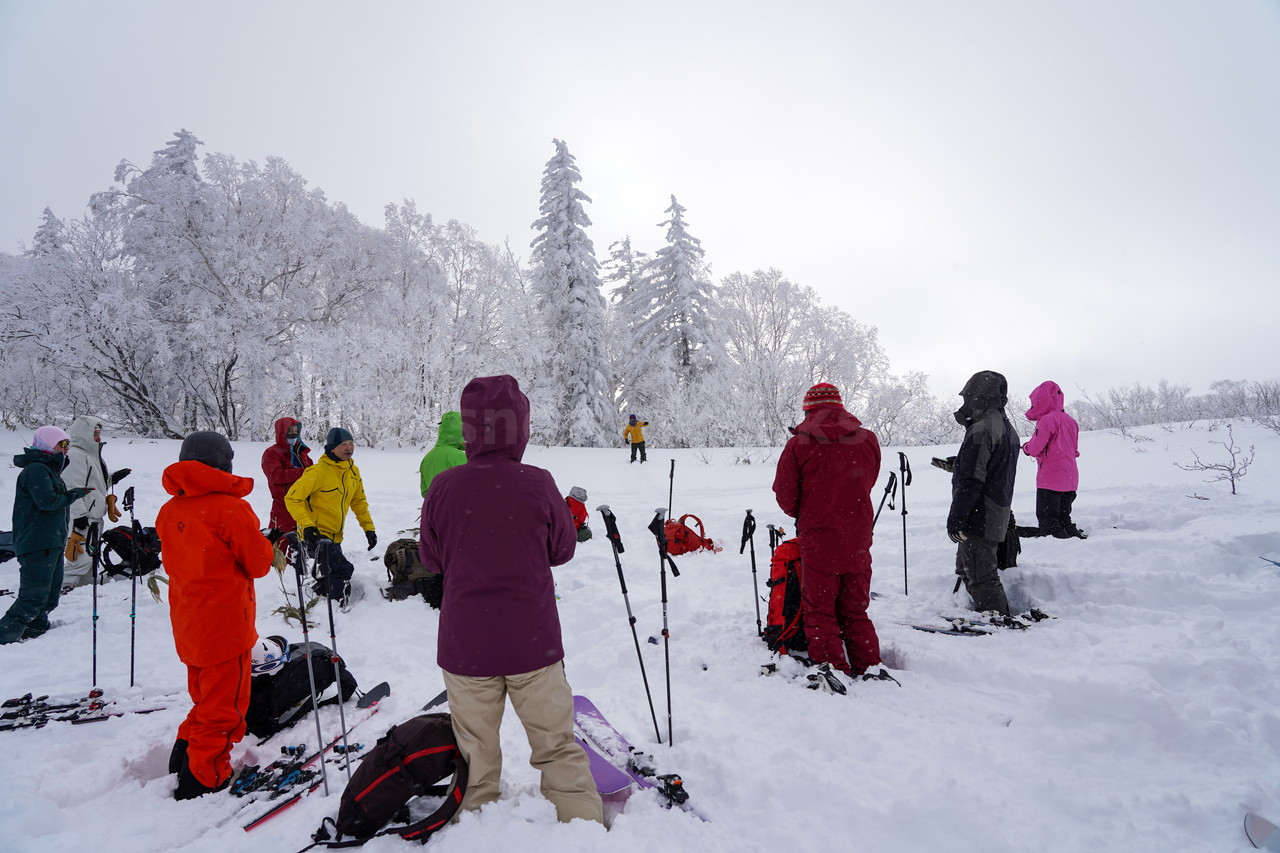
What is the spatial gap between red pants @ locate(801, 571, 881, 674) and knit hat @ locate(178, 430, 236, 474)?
396 cm

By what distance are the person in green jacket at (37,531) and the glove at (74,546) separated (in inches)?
65.6

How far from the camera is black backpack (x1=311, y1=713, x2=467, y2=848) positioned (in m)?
2.29

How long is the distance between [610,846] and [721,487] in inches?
373

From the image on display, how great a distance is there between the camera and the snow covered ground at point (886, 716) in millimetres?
2406

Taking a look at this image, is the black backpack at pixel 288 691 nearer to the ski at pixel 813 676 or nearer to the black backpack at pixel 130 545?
the black backpack at pixel 130 545

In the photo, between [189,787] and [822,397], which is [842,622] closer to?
[822,397]

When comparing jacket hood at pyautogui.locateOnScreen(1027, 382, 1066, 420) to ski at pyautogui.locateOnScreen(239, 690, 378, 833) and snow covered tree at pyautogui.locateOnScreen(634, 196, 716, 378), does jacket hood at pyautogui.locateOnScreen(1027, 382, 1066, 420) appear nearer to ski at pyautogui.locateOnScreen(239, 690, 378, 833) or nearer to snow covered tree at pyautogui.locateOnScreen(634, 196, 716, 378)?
ski at pyautogui.locateOnScreen(239, 690, 378, 833)

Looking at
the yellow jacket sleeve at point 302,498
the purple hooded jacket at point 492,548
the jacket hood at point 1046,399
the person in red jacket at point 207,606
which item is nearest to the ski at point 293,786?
the person in red jacket at point 207,606

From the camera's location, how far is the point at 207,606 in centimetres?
306

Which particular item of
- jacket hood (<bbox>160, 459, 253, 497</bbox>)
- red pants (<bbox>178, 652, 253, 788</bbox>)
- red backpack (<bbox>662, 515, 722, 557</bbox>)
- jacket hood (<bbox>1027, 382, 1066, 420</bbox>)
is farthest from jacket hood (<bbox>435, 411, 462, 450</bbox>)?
jacket hood (<bbox>1027, 382, 1066, 420</bbox>)

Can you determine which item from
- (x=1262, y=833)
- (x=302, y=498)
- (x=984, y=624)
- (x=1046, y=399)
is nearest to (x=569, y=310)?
(x=302, y=498)

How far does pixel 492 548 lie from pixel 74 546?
743cm

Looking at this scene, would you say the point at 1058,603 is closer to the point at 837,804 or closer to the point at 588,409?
the point at 837,804

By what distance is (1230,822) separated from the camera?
2.30 metres
